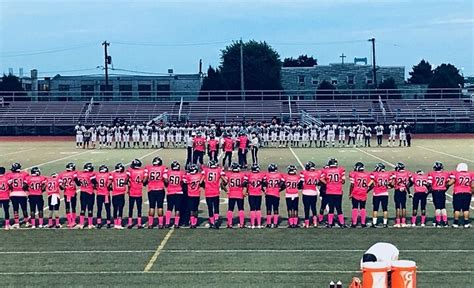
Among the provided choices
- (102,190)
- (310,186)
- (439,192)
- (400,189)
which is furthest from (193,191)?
(439,192)

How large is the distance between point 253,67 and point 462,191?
6133 cm

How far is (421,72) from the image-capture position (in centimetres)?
9844

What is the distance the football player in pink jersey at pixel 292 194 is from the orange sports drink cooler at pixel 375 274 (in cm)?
1053

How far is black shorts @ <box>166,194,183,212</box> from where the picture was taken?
1652cm

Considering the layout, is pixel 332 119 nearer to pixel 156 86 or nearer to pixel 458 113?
pixel 458 113

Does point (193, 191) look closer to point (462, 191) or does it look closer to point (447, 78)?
point (462, 191)

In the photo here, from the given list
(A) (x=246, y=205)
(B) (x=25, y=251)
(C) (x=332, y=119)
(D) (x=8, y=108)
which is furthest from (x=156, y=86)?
(B) (x=25, y=251)

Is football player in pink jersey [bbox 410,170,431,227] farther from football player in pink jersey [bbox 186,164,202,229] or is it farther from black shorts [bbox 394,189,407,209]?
football player in pink jersey [bbox 186,164,202,229]

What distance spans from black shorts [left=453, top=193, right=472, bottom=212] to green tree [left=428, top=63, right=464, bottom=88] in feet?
216

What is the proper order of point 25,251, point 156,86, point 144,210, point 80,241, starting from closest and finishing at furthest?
point 25,251
point 80,241
point 144,210
point 156,86

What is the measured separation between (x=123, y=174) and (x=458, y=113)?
138ft

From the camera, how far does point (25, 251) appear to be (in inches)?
558

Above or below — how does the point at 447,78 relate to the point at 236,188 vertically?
above

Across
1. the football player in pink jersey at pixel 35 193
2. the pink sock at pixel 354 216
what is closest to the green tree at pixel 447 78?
A: the pink sock at pixel 354 216
